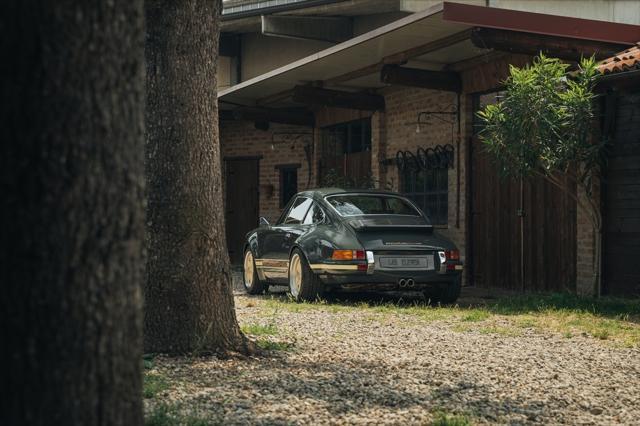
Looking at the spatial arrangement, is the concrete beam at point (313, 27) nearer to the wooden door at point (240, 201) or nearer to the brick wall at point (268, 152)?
the brick wall at point (268, 152)

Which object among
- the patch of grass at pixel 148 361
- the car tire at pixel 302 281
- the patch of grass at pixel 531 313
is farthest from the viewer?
the car tire at pixel 302 281

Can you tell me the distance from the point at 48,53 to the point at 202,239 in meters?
3.90

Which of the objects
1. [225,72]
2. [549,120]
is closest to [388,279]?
[549,120]

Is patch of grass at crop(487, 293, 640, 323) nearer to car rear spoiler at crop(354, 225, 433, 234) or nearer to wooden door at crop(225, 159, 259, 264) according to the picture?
car rear spoiler at crop(354, 225, 433, 234)

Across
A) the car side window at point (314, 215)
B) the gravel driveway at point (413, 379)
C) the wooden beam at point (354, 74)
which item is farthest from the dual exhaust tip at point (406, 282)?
the wooden beam at point (354, 74)

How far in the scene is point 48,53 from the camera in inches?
103

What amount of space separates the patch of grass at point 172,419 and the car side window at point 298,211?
7.65 meters

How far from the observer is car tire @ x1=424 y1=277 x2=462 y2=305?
11281mm

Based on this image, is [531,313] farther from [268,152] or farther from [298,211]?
[268,152]

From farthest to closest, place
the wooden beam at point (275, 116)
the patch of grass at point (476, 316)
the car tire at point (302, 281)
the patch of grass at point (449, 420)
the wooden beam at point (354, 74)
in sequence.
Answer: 1. the wooden beam at point (275, 116)
2. the wooden beam at point (354, 74)
3. the car tire at point (302, 281)
4. the patch of grass at point (476, 316)
5. the patch of grass at point (449, 420)

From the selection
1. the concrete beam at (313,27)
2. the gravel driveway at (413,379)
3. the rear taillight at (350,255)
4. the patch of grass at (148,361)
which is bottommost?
the gravel driveway at (413,379)

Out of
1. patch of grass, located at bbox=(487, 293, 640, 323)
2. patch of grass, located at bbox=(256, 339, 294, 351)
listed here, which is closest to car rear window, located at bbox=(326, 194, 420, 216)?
patch of grass, located at bbox=(487, 293, 640, 323)

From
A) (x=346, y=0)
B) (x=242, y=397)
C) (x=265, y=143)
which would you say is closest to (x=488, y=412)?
(x=242, y=397)

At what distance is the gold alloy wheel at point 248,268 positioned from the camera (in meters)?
13.1
